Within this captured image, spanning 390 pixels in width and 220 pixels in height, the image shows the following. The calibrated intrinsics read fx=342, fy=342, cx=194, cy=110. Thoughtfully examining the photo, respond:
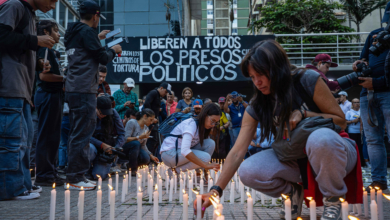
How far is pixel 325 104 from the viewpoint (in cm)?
269

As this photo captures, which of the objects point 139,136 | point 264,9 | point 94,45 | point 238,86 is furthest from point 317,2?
point 94,45

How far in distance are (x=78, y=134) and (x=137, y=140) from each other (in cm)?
286

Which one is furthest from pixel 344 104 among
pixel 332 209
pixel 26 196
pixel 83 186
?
pixel 26 196

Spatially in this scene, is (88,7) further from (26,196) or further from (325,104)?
(325,104)

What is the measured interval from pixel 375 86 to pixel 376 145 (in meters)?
0.81

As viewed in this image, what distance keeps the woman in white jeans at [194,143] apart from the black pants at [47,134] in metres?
1.76

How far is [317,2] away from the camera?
22422mm

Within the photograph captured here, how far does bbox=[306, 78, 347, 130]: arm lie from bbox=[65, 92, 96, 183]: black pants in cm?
297

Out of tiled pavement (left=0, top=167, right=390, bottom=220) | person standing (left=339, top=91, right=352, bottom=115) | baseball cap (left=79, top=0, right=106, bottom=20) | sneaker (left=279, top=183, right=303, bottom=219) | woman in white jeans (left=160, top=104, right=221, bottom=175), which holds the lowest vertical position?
tiled pavement (left=0, top=167, right=390, bottom=220)

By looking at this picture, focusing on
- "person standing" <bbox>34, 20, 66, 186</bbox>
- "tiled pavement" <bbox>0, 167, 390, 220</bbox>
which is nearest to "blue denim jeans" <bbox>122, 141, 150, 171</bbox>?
"person standing" <bbox>34, 20, 66, 186</bbox>

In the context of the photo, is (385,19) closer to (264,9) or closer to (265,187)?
(265,187)

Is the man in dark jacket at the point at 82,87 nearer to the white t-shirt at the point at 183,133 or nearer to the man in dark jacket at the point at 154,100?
the white t-shirt at the point at 183,133

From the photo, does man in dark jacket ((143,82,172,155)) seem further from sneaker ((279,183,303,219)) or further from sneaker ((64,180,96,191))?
sneaker ((279,183,303,219))

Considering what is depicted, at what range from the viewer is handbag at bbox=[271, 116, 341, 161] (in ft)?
8.64
